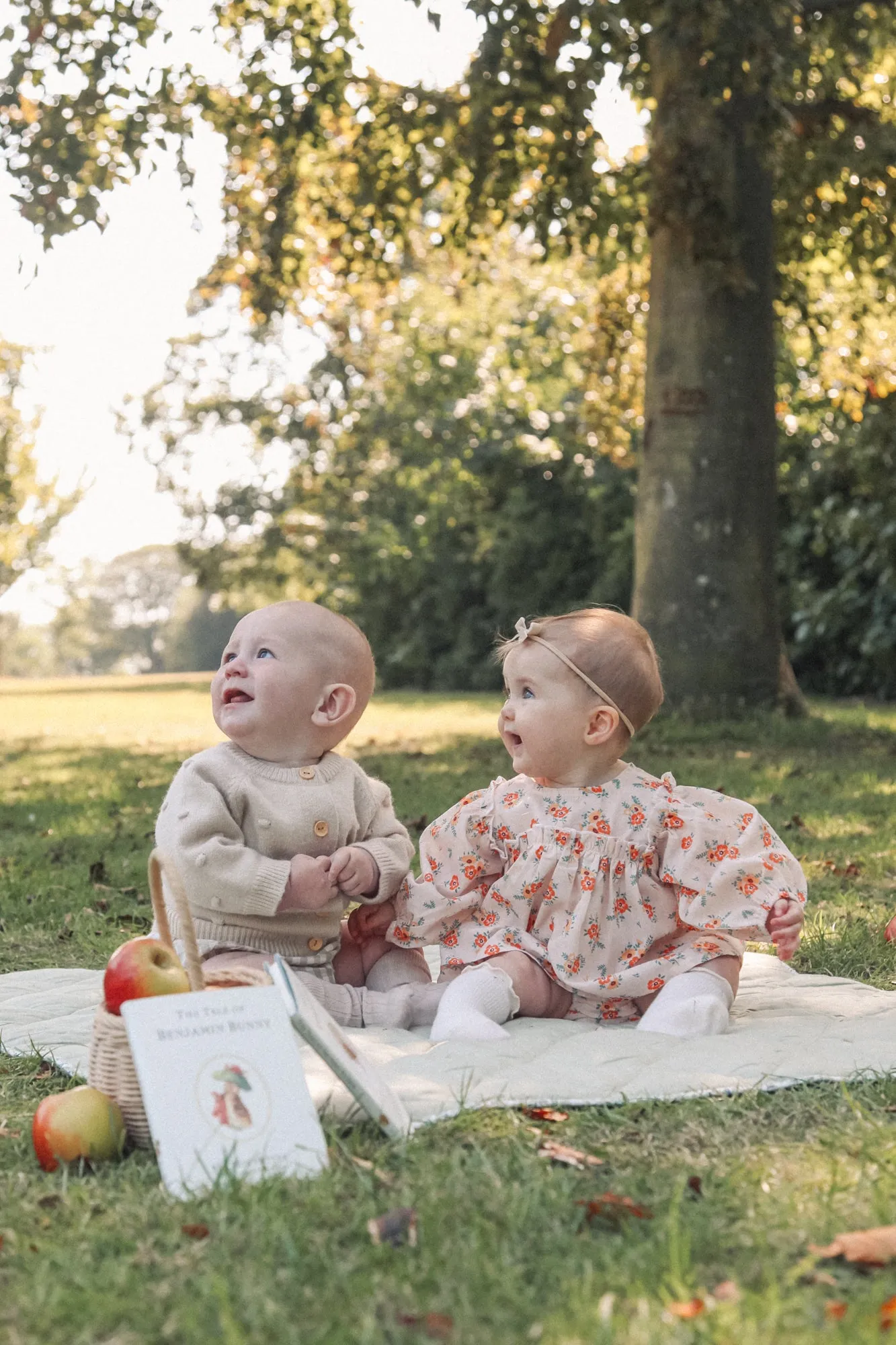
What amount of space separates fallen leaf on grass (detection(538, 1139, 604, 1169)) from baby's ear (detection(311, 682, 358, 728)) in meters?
1.37

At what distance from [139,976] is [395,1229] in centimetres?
77

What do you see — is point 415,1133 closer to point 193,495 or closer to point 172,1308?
point 172,1308

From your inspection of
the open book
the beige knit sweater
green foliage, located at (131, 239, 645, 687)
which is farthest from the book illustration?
green foliage, located at (131, 239, 645, 687)

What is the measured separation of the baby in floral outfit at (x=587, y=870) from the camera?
11.3 ft

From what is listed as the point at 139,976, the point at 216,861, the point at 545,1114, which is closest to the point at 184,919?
the point at 139,976

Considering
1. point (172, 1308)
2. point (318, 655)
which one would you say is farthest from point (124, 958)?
point (318, 655)

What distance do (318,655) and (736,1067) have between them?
142 centimetres

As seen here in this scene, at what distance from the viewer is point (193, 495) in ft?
92.7

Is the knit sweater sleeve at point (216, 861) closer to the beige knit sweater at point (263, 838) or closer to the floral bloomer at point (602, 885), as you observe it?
the beige knit sweater at point (263, 838)

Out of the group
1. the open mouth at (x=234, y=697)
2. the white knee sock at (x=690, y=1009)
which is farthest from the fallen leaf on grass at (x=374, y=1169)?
the open mouth at (x=234, y=697)

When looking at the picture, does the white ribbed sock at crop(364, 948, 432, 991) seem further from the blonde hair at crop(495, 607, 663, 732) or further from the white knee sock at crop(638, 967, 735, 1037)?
the blonde hair at crop(495, 607, 663, 732)

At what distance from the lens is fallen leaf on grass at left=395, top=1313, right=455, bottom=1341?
175 cm

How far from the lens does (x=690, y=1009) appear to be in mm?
3242

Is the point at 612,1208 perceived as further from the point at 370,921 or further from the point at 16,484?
the point at 16,484
